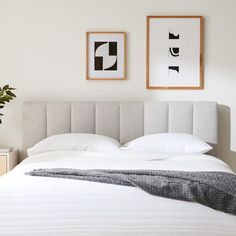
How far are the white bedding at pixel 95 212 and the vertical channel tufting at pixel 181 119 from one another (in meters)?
1.79

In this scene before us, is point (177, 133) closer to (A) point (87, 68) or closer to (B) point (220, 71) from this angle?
(B) point (220, 71)

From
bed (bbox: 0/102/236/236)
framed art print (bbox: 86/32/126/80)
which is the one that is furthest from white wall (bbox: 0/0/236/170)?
bed (bbox: 0/102/236/236)

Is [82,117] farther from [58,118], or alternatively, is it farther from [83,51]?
[83,51]

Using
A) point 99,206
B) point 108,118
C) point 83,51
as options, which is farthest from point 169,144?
point 99,206

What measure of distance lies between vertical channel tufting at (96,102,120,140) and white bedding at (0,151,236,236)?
5.43ft

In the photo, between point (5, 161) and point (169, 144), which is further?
point (5, 161)

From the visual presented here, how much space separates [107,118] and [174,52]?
83cm

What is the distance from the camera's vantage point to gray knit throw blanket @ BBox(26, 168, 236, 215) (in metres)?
2.21

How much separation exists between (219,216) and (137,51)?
236cm

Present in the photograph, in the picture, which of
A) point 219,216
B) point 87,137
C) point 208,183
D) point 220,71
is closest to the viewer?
point 219,216

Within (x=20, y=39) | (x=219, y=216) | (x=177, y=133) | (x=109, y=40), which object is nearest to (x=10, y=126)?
(x=20, y=39)

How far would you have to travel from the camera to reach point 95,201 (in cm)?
222

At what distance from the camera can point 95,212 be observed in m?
2.13

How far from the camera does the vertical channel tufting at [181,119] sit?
4102mm
